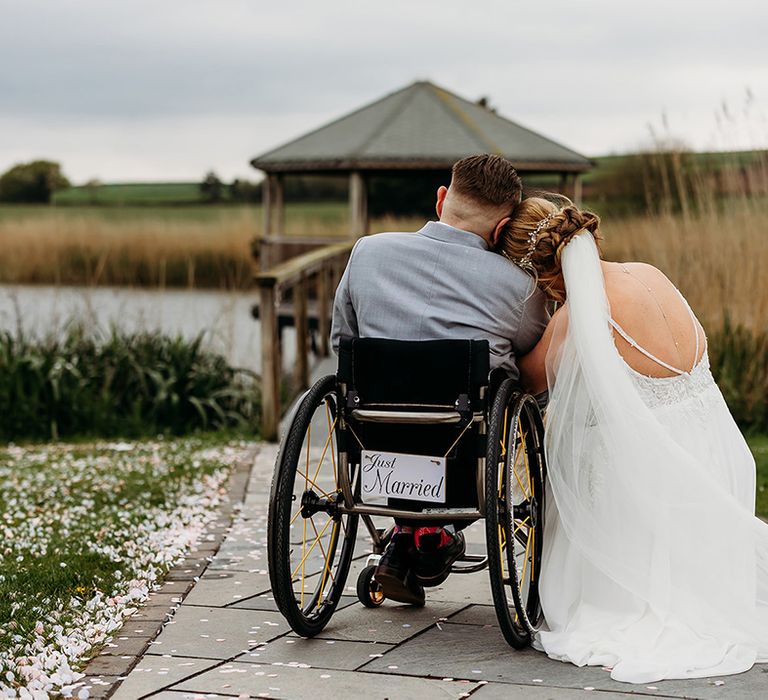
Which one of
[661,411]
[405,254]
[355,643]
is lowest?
[355,643]

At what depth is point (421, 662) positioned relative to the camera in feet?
11.7

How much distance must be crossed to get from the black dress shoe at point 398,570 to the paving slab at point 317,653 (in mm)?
215

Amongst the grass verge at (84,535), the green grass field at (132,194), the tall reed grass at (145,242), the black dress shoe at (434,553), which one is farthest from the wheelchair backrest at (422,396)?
the green grass field at (132,194)

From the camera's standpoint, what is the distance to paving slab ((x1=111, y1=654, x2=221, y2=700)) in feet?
10.9

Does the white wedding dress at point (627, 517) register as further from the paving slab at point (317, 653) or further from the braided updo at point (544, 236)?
the paving slab at point (317, 653)

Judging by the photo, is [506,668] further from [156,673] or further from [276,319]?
[276,319]

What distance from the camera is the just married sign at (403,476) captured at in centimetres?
367

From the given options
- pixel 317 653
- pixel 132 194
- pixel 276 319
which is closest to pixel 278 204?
pixel 276 319

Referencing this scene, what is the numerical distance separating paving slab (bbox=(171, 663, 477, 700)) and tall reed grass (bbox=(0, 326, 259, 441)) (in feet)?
20.4

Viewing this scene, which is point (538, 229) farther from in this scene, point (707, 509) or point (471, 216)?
point (707, 509)

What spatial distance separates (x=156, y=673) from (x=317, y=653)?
0.47 metres

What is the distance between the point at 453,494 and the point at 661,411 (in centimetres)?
72

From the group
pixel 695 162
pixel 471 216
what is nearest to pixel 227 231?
pixel 695 162

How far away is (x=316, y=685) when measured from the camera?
3.36 metres
